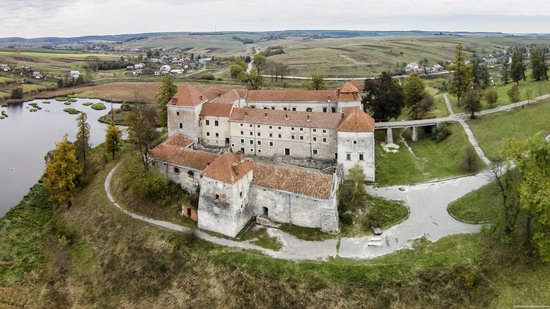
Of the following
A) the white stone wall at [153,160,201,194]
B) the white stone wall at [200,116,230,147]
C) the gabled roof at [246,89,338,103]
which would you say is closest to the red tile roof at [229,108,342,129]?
the white stone wall at [200,116,230,147]

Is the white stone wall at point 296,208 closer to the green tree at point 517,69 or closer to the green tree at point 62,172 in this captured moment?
the green tree at point 62,172

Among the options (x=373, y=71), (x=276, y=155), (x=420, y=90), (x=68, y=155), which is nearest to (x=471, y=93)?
(x=420, y=90)

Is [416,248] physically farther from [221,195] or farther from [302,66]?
[302,66]

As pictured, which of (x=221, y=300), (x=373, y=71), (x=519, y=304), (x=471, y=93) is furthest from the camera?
(x=373, y=71)

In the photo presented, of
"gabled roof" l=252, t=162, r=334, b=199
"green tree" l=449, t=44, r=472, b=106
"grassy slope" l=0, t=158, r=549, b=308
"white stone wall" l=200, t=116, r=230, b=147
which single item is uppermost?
"green tree" l=449, t=44, r=472, b=106

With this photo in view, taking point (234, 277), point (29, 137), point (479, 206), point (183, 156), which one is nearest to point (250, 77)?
point (183, 156)

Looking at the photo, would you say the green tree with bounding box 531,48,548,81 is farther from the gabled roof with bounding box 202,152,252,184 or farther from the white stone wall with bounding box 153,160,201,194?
the white stone wall with bounding box 153,160,201,194

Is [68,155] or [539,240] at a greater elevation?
[68,155]
